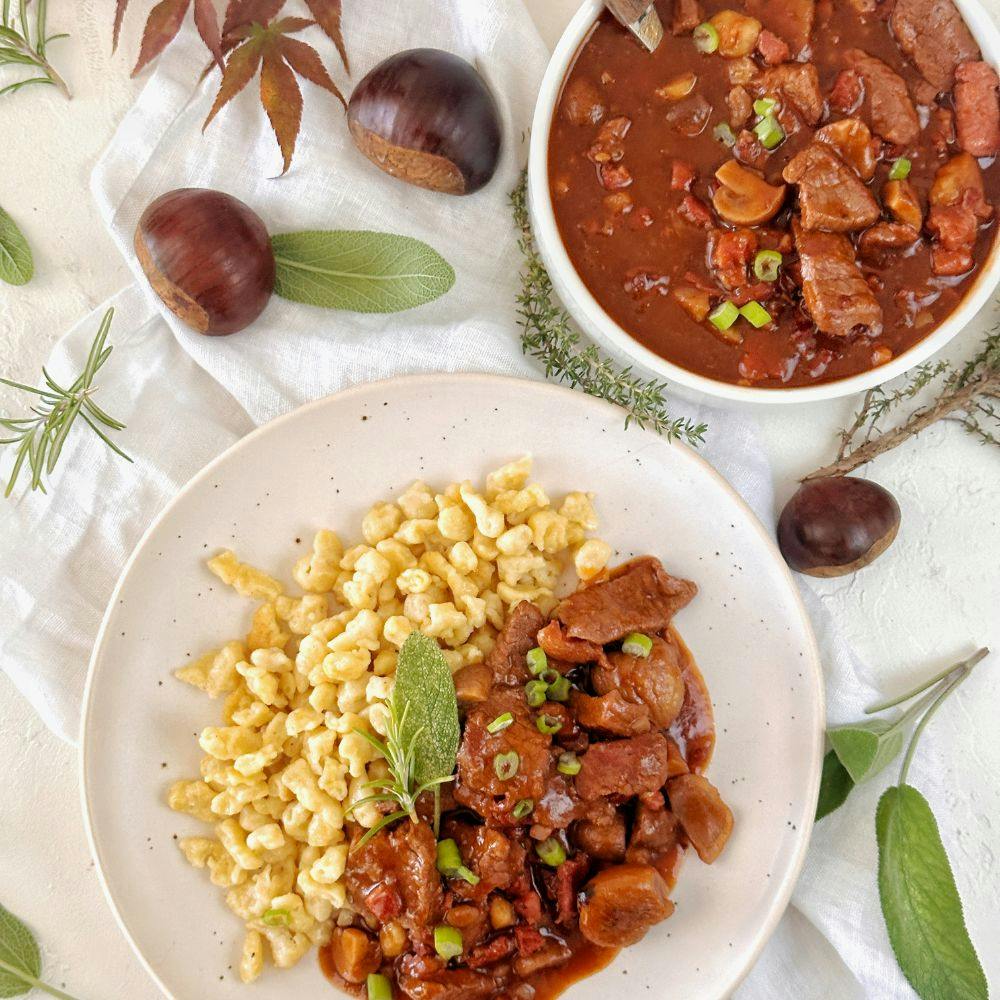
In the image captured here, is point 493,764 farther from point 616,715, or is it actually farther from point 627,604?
point 627,604

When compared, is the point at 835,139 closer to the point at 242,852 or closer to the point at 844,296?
the point at 844,296

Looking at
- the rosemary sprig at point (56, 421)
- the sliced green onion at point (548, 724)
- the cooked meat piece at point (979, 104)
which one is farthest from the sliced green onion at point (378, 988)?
the cooked meat piece at point (979, 104)

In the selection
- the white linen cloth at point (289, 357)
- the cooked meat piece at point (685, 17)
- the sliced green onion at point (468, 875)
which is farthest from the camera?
the white linen cloth at point (289, 357)

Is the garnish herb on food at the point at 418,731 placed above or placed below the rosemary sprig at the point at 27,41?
below

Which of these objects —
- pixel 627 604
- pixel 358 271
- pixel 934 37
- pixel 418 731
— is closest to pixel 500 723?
pixel 418 731

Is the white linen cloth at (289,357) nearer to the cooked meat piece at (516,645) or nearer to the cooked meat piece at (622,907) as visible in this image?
the cooked meat piece at (622,907)

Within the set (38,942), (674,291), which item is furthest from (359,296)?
(38,942)
